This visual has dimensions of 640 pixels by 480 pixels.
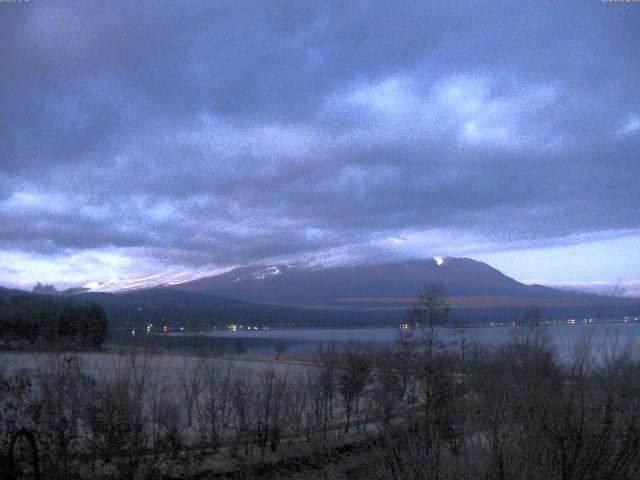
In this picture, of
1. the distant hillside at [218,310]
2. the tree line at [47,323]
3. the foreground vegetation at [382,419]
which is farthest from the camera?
the distant hillside at [218,310]

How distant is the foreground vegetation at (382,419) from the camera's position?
7652 millimetres

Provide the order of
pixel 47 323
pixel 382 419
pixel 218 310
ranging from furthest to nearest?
1. pixel 218 310
2. pixel 47 323
3. pixel 382 419

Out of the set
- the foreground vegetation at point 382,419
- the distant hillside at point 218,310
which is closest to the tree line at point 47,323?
the foreground vegetation at point 382,419

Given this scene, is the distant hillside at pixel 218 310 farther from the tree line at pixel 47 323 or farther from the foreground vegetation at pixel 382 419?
the foreground vegetation at pixel 382 419

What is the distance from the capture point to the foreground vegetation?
7.65 m

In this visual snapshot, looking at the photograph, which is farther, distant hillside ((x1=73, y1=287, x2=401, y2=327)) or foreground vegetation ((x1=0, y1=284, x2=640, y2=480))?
distant hillside ((x1=73, y1=287, x2=401, y2=327))

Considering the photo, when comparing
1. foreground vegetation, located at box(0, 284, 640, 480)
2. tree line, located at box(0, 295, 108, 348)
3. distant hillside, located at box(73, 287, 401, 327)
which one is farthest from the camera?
distant hillside, located at box(73, 287, 401, 327)

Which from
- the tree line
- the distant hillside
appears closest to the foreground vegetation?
the tree line

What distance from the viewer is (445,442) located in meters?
10.2

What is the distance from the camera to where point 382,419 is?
11250 millimetres

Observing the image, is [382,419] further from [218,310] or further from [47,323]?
[218,310]

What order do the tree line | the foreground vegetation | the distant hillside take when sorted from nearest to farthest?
the foreground vegetation < the tree line < the distant hillside

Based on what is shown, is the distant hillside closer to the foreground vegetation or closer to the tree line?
the tree line

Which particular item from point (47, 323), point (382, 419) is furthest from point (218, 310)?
point (382, 419)
